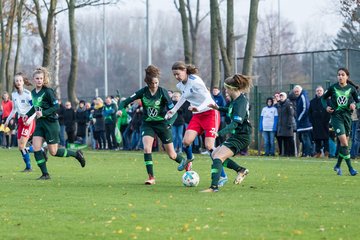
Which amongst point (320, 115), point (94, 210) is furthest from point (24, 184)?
point (320, 115)

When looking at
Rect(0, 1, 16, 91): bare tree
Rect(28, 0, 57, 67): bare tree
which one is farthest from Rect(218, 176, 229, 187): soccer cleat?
Rect(0, 1, 16, 91): bare tree

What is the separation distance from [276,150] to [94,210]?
59.2ft

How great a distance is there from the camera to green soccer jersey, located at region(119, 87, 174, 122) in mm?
15977

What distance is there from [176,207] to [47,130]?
5483 millimetres

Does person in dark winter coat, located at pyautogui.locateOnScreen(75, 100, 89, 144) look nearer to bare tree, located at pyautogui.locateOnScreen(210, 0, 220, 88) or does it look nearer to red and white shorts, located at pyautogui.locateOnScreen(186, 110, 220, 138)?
bare tree, located at pyautogui.locateOnScreen(210, 0, 220, 88)

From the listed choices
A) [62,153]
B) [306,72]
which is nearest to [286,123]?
[306,72]

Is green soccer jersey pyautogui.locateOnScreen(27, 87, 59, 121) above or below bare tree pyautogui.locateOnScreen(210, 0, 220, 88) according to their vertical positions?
below

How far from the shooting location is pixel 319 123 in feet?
84.8

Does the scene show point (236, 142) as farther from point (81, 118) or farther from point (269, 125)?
point (81, 118)

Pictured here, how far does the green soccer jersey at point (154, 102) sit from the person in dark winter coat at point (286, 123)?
36.1 feet

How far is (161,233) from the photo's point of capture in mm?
9781

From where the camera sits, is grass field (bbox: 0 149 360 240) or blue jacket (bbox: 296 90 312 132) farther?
blue jacket (bbox: 296 90 312 132)

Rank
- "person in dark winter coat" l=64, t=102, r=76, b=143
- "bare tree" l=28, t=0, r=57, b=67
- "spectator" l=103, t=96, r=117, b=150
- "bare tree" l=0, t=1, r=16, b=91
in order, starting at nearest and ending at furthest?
"spectator" l=103, t=96, r=117, b=150 < "person in dark winter coat" l=64, t=102, r=76, b=143 < "bare tree" l=28, t=0, r=57, b=67 < "bare tree" l=0, t=1, r=16, b=91

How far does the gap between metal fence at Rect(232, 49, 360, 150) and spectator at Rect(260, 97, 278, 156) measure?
170cm
